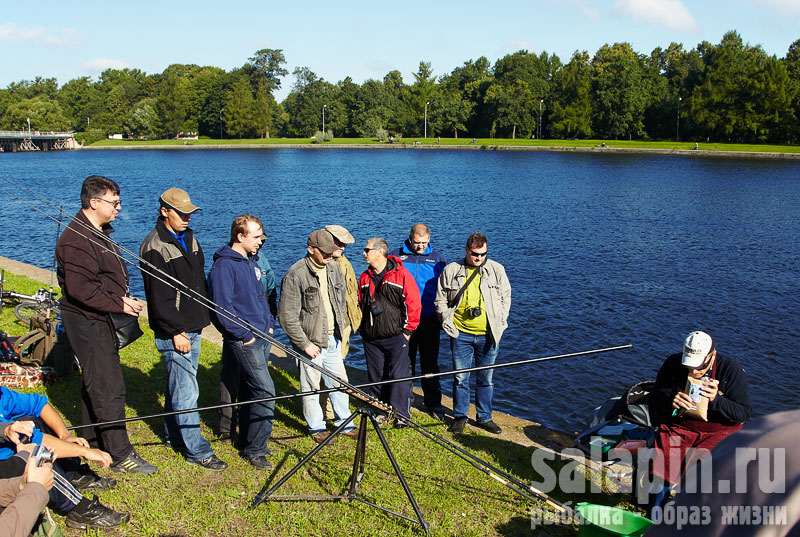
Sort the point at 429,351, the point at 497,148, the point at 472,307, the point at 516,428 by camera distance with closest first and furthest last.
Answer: the point at 472,307 → the point at 516,428 → the point at 429,351 → the point at 497,148

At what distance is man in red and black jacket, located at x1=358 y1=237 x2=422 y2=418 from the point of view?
268 inches

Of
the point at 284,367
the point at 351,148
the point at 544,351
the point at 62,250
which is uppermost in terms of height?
the point at 351,148

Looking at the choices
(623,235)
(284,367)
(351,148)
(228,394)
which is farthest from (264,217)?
(351,148)

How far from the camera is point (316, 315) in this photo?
20.4 ft

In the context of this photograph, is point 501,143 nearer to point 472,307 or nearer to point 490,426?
point 472,307

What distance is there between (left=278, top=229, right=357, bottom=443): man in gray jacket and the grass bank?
8149cm

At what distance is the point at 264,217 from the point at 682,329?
24.5 meters

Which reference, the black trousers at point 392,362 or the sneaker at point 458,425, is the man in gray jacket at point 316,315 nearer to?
the black trousers at point 392,362

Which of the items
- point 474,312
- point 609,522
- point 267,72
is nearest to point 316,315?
point 474,312

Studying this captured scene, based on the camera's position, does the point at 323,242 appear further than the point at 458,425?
No

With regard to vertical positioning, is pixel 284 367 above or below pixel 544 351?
above

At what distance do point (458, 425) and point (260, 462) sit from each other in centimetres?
234

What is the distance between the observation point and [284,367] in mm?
8836

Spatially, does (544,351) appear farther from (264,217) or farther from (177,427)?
(264,217)
